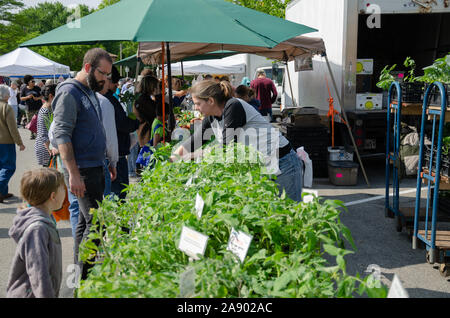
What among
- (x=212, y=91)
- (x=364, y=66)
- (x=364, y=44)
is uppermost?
(x=364, y=44)

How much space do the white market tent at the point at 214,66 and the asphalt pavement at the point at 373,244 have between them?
962 centimetres

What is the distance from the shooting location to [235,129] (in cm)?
338

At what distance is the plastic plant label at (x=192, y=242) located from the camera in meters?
1.62

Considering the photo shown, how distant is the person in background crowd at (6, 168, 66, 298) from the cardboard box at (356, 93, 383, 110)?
6.22 meters

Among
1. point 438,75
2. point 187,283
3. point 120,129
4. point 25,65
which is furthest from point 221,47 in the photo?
point 25,65

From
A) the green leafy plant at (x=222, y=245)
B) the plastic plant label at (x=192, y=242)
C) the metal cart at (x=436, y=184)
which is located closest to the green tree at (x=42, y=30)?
the metal cart at (x=436, y=184)

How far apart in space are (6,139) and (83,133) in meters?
3.83

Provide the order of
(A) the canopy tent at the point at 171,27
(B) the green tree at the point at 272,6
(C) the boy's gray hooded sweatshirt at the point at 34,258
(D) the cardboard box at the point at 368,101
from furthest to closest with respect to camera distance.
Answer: (B) the green tree at the point at 272,6 → (D) the cardboard box at the point at 368,101 → (A) the canopy tent at the point at 171,27 → (C) the boy's gray hooded sweatshirt at the point at 34,258

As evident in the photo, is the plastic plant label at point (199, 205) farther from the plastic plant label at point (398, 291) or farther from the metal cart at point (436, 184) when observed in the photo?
the metal cart at point (436, 184)

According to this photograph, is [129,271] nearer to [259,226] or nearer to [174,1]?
[259,226]

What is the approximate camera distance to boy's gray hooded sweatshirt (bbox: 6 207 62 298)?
2.17 m

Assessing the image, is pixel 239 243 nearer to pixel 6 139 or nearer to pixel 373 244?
pixel 373 244

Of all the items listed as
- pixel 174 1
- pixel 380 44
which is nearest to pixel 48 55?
pixel 380 44

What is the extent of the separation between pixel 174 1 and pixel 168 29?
0.57m
